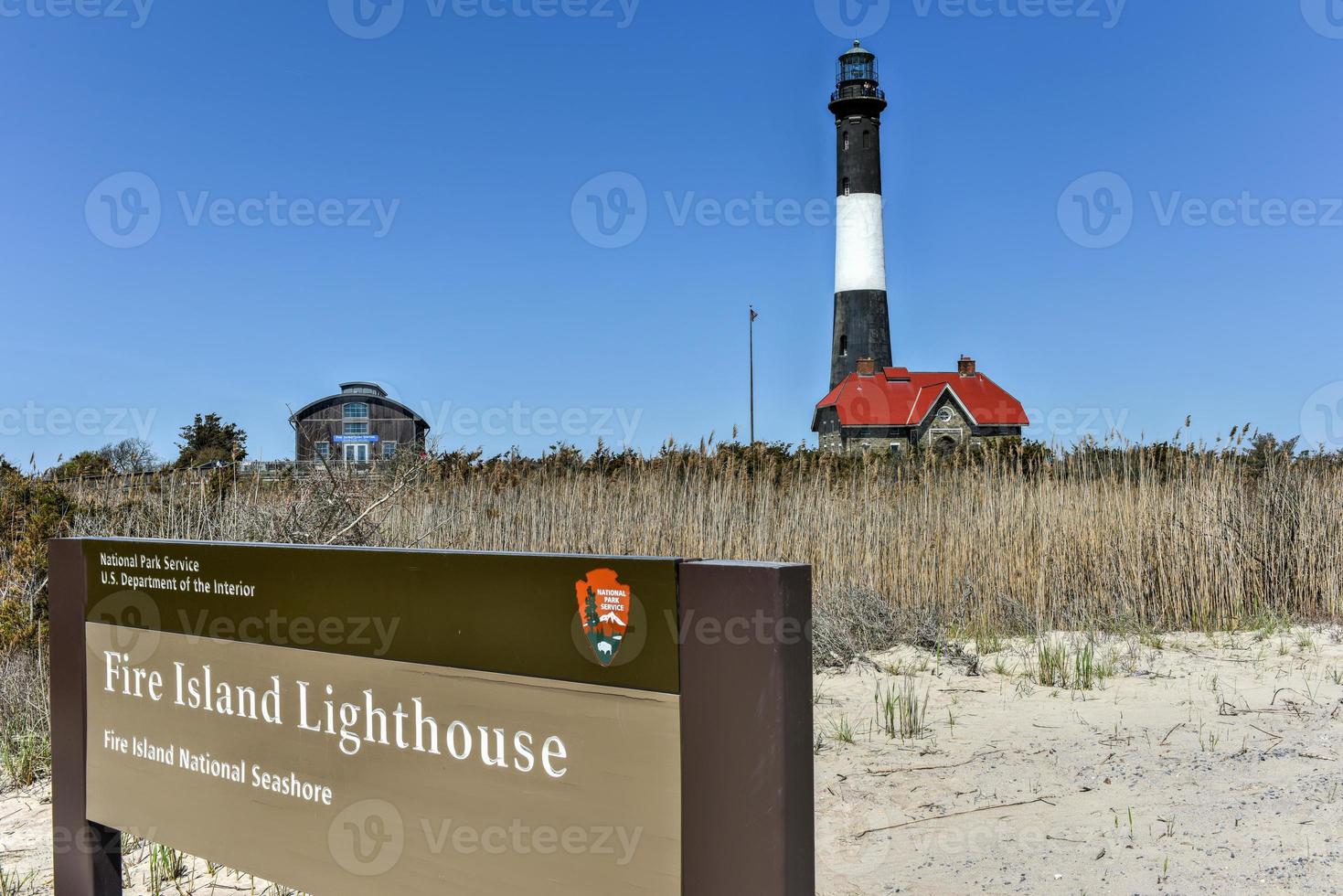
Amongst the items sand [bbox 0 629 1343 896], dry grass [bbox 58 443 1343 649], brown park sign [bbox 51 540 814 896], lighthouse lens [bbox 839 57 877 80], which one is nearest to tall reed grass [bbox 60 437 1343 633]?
dry grass [bbox 58 443 1343 649]

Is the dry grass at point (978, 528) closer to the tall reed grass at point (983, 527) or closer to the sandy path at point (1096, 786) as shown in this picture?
the tall reed grass at point (983, 527)

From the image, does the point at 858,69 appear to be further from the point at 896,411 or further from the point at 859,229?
the point at 896,411

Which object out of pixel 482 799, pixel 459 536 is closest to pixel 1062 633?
pixel 459 536

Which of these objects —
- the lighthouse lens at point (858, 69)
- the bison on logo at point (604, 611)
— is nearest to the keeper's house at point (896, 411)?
the lighthouse lens at point (858, 69)

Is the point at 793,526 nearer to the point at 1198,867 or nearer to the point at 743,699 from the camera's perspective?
the point at 1198,867

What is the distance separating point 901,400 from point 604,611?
112 ft

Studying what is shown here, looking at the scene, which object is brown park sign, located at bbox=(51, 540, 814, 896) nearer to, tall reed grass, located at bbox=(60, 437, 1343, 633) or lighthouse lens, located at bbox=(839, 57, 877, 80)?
tall reed grass, located at bbox=(60, 437, 1343, 633)

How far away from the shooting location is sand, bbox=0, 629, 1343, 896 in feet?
11.5

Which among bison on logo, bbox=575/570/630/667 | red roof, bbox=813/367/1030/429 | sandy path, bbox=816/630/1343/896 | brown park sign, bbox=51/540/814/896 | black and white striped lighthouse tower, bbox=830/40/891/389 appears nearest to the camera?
brown park sign, bbox=51/540/814/896

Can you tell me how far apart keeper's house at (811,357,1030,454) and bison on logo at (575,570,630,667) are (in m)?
31.3

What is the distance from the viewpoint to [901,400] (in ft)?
115

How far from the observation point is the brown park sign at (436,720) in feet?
5.64

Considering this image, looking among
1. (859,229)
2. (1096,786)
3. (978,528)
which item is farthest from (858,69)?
(1096,786)

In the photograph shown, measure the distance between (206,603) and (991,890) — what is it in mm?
2754
